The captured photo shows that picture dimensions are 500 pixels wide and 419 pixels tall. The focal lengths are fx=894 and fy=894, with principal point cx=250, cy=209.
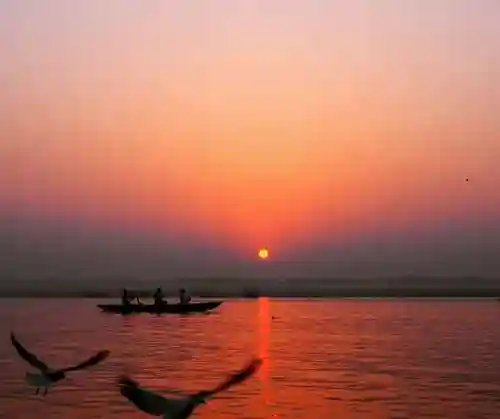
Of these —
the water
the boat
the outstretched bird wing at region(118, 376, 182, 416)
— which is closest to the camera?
the outstretched bird wing at region(118, 376, 182, 416)

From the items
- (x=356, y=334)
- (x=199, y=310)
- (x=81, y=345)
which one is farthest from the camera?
(x=199, y=310)

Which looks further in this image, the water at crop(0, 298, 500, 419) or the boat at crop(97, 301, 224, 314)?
the boat at crop(97, 301, 224, 314)

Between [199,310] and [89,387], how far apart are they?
58.2m

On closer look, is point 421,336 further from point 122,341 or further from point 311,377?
point 311,377

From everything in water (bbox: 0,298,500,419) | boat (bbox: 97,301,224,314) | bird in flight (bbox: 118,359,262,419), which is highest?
boat (bbox: 97,301,224,314)

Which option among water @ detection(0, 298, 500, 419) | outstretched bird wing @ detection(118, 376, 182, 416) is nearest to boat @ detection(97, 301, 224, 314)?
water @ detection(0, 298, 500, 419)

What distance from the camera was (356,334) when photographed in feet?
194

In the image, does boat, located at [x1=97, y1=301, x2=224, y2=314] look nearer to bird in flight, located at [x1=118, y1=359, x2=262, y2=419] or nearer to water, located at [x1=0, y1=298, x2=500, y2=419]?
water, located at [x1=0, y1=298, x2=500, y2=419]

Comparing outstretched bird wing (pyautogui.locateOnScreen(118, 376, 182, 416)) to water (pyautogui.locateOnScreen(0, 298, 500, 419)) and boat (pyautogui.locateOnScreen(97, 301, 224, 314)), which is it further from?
boat (pyautogui.locateOnScreen(97, 301, 224, 314))

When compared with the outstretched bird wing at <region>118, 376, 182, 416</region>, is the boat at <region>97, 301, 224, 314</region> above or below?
above

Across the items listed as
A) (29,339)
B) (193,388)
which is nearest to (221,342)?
(29,339)

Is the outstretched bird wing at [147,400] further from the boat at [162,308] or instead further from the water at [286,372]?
the boat at [162,308]

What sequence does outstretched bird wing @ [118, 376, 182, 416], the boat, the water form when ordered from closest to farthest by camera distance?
outstretched bird wing @ [118, 376, 182, 416] → the water → the boat

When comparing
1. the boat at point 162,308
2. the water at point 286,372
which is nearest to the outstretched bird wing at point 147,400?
the water at point 286,372
